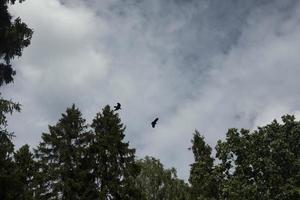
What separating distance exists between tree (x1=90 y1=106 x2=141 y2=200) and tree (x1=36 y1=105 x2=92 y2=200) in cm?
98

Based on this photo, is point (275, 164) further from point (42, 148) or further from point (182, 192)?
point (42, 148)

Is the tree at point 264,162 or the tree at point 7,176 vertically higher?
the tree at point 264,162

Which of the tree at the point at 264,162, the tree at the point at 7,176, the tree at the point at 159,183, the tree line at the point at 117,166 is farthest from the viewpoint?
the tree at the point at 159,183

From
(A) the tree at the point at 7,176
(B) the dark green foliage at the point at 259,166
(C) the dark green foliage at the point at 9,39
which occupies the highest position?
(B) the dark green foliage at the point at 259,166

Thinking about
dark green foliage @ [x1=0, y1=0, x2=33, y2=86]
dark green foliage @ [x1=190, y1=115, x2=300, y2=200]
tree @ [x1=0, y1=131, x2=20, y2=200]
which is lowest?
tree @ [x1=0, y1=131, x2=20, y2=200]

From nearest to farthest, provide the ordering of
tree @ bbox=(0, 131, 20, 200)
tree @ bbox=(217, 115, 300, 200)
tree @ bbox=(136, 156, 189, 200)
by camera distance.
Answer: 1. tree @ bbox=(0, 131, 20, 200)
2. tree @ bbox=(217, 115, 300, 200)
3. tree @ bbox=(136, 156, 189, 200)

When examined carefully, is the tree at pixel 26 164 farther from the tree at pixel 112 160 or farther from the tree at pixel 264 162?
the tree at pixel 264 162

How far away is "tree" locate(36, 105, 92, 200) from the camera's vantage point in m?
34.7

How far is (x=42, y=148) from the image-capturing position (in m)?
37.3

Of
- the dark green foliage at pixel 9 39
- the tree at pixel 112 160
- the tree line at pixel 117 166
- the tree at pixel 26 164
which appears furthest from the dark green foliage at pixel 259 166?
the dark green foliage at pixel 9 39

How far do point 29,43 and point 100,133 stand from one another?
18.5 m

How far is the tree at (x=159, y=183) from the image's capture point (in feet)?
167

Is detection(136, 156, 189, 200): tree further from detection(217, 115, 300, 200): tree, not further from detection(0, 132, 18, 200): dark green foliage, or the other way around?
detection(0, 132, 18, 200): dark green foliage

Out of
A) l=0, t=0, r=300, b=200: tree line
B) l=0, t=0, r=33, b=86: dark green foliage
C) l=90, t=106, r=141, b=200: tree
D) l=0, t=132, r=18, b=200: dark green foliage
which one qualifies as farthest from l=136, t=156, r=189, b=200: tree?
l=0, t=0, r=33, b=86: dark green foliage
